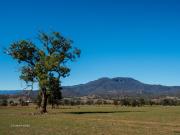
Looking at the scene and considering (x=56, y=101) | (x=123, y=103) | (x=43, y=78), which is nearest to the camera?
(x=43, y=78)

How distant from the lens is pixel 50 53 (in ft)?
263

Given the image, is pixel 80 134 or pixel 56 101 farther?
pixel 56 101

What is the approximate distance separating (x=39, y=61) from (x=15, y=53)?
477 centimetres

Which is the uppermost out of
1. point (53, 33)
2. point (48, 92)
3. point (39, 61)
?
point (53, 33)

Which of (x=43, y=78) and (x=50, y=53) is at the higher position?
(x=50, y=53)

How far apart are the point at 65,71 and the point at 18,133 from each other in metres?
48.3

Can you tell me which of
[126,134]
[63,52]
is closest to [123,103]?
[63,52]

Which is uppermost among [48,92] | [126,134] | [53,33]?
[53,33]

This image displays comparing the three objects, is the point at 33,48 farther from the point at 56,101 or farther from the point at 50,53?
the point at 56,101

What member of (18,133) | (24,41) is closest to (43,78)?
(24,41)

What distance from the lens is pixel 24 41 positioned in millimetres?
79375

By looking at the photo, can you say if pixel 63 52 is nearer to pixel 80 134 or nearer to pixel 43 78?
pixel 43 78

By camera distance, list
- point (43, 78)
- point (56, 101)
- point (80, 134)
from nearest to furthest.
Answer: point (80, 134), point (43, 78), point (56, 101)

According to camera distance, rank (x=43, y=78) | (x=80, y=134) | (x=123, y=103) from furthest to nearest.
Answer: (x=123, y=103), (x=43, y=78), (x=80, y=134)
